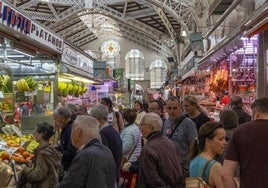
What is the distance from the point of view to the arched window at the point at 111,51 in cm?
4720

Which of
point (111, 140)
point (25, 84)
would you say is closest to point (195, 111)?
point (111, 140)

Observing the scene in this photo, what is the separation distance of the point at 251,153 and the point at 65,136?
2398mm

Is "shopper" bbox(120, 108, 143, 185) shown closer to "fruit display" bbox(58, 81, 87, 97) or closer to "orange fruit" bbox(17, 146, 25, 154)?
"orange fruit" bbox(17, 146, 25, 154)

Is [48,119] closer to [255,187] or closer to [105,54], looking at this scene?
[255,187]

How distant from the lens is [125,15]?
32.8 metres

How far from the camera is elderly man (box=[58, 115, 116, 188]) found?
3.12m

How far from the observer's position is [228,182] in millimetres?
3180

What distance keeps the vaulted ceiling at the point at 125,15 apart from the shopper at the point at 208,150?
1657 cm

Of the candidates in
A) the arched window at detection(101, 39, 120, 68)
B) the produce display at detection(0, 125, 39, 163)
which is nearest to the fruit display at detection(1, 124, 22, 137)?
the produce display at detection(0, 125, 39, 163)

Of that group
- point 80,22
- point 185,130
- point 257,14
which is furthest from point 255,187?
point 80,22

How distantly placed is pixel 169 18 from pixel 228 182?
94.5 feet

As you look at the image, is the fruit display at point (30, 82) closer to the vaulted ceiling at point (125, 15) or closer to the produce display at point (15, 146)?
the produce display at point (15, 146)

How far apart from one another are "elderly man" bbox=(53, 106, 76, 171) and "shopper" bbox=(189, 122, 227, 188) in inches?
67.0

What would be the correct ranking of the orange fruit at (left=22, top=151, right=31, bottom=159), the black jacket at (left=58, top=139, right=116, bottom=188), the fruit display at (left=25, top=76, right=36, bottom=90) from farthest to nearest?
the fruit display at (left=25, top=76, right=36, bottom=90) < the orange fruit at (left=22, top=151, right=31, bottom=159) < the black jacket at (left=58, top=139, right=116, bottom=188)
